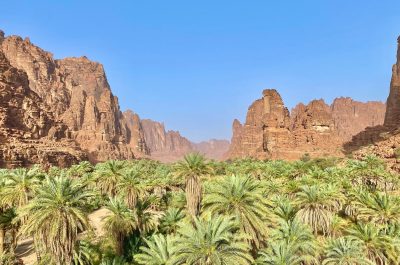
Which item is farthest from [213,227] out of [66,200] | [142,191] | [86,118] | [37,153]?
[86,118]

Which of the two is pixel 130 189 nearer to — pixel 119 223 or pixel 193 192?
pixel 119 223

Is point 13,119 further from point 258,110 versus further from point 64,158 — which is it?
point 258,110

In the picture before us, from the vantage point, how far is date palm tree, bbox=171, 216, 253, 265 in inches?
630

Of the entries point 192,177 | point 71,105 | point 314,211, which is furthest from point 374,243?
point 71,105

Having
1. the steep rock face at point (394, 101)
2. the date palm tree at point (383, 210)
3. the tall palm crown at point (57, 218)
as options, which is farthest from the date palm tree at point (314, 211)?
the steep rock face at point (394, 101)

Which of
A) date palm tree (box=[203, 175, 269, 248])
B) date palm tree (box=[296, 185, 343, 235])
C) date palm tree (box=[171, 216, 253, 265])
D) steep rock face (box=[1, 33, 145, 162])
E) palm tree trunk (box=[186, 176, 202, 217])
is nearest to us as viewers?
date palm tree (box=[171, 216, 253, 265])

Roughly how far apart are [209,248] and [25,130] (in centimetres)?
10567

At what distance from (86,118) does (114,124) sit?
21672mm

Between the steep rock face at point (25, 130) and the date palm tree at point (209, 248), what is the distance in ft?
261

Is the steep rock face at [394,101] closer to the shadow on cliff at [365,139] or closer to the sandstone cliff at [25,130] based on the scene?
the shadow on cliff at [365,139]

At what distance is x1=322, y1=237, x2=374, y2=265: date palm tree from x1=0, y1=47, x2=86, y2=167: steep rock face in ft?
267

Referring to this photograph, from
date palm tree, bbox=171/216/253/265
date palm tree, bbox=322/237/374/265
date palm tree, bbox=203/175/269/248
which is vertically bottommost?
date palm tree, bbox=322/237/374/265

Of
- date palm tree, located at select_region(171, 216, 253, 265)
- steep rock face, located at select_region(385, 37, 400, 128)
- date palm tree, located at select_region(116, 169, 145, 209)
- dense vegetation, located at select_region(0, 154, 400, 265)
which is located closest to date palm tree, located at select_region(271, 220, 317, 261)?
dense vegetation, located at select_region(0, 154, 400, 265)

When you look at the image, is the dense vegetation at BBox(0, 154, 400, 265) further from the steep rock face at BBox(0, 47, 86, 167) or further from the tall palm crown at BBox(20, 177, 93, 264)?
the steep rock face at BBox(0, 47, 86, 167)
